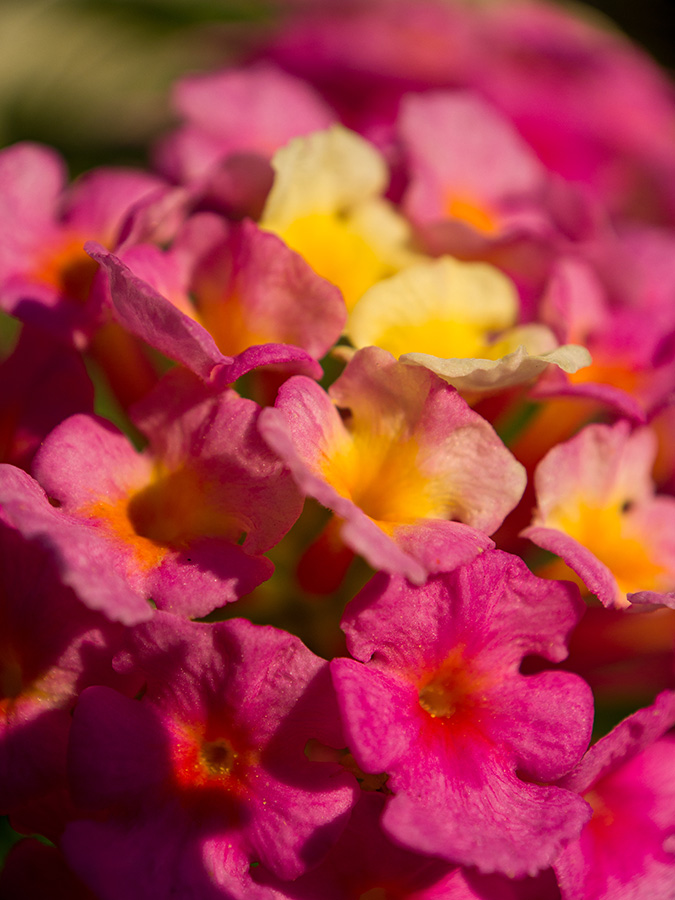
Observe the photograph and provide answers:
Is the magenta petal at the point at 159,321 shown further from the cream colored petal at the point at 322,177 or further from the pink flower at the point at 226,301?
the cream colored petal at the point at 322,177

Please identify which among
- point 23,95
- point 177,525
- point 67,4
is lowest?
point 23,95

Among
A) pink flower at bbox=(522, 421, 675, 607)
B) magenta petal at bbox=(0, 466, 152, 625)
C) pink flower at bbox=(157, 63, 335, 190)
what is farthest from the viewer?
pink flower at bbox=(157, 63, 335, 190)

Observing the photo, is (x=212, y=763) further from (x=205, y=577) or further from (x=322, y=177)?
(x=322, y=177)

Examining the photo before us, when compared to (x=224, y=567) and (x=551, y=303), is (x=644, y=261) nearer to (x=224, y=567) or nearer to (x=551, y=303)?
(x=551, y=303)

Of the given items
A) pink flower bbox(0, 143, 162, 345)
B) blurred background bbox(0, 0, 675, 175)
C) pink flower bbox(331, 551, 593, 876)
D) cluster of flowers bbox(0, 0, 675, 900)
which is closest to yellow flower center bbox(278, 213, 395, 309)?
cluster of flowers bbox(0, 0, 675, 900)

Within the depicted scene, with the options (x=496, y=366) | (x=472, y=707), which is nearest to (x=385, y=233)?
(x=496, y=366)

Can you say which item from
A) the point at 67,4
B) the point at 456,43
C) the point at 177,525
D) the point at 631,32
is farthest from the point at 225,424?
the point at 631,32

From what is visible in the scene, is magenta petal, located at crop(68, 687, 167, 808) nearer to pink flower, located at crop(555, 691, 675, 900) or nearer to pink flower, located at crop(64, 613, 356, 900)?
pink flower, located at crop(64, 613, 356, 900)
